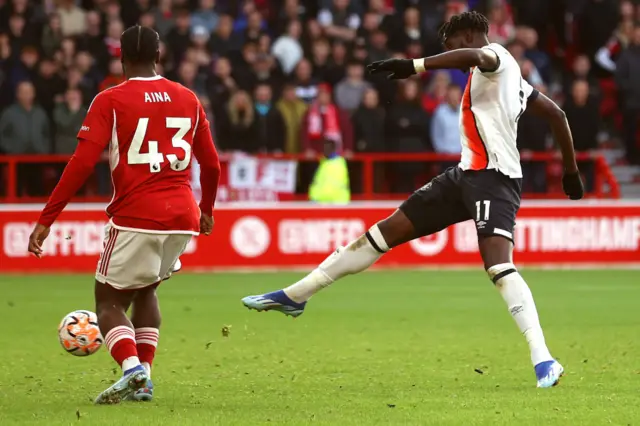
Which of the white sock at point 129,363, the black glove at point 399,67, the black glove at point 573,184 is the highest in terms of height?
the black glove at point 399,67

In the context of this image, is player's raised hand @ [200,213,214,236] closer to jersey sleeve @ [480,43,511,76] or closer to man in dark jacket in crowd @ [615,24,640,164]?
jersey sleeve @ [480,43,511,76]

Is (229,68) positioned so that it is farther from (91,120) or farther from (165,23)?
(91,120)

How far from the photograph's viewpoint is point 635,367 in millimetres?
9258

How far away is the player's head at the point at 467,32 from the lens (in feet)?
27.4

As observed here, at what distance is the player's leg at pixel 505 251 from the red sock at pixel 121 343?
2.22 meters

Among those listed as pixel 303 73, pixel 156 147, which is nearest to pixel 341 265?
pixel 156 147

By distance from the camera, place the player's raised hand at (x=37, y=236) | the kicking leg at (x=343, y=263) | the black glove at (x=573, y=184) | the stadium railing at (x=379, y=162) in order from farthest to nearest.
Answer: the stadium railing at (x=379, y=162) < the black glove at (x=573, y=184) < the kicking leg at (x=343, y=263) < the player's raised hand at (x=37, y=236)

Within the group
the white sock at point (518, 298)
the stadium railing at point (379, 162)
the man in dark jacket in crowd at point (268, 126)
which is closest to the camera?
the white sock at point (518, 298)

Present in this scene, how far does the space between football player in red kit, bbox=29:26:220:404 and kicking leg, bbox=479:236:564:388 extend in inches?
72.6

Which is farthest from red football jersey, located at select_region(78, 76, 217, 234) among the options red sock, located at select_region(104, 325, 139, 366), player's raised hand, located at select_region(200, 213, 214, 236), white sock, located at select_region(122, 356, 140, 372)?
white sock, located at select_region(122, 356, 140, 372)

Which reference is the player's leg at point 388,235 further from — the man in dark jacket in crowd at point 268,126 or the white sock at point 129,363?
the man in dark jacket in crowd at point 268,126

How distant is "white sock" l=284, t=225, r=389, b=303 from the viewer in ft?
29.3

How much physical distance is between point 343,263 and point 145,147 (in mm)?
1911

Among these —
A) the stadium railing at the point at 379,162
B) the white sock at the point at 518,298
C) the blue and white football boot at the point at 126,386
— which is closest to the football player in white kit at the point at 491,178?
the white sock at the point at 518,298
